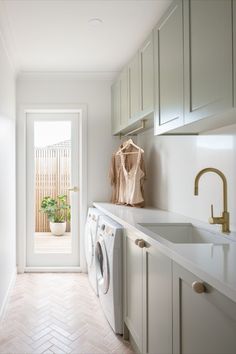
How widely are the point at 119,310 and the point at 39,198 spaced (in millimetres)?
2229

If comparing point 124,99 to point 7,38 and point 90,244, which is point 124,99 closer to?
point 7,38

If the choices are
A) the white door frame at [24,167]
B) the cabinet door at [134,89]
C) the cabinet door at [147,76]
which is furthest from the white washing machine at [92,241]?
the cabinet door at [147,76]

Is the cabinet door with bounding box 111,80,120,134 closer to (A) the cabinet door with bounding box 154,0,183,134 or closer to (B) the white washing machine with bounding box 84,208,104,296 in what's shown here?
(B) the white washing machine with bounding box 84,208,104,296

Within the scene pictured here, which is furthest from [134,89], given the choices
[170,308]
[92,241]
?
[170,308]

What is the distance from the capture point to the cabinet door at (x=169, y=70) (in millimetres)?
2094

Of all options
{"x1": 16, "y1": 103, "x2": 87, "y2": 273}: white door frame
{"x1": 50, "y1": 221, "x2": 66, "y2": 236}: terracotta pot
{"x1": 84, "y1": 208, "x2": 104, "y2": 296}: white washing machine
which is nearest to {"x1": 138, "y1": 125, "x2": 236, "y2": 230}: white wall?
{"x1": 84, "y1": 208, "x2": 104, "y2": 296}: white washing machine

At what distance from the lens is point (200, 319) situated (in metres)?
1.28

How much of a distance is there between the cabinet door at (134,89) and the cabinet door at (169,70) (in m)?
0.54

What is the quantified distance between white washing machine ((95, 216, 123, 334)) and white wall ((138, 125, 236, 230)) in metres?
0.59

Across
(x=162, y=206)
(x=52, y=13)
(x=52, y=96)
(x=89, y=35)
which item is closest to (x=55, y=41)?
(x=89, y=35)

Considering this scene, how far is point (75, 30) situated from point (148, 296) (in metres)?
2.23

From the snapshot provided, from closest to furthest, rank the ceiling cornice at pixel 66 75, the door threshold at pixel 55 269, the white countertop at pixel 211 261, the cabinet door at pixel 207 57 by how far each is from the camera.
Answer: the white countertop at pixel 211 261
the cabinet door at pixel 207 57
the ceiling cornice at pixel 66 75
the door threshold at pixel 55 269

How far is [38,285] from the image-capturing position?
3898mm

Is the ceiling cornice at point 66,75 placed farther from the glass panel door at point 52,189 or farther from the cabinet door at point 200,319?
the cabinet door at point 200,319
